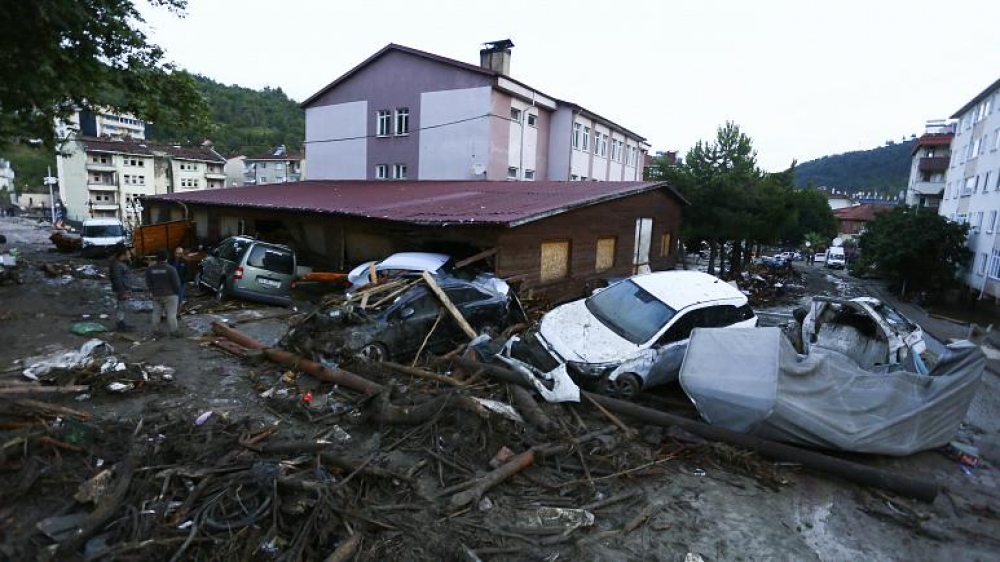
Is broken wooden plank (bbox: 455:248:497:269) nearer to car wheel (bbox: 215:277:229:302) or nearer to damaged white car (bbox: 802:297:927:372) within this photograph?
car wheel (bbox: 215:277:229:302)

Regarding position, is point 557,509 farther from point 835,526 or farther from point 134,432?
point 134,432

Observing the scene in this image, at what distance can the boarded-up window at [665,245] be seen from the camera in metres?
21.4

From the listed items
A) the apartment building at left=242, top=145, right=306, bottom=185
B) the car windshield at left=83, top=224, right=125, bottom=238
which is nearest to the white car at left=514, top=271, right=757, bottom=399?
the car windshield at left=83, top=224, right=125, bottom=238

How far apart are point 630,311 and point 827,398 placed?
323 cm

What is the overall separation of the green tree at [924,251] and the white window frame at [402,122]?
28638 millimetres

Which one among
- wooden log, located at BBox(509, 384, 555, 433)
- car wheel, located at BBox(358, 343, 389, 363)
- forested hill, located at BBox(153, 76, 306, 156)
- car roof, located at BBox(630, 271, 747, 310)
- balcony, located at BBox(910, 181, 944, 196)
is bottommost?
wooden log, located at BBox(509, 384, 555, 433)

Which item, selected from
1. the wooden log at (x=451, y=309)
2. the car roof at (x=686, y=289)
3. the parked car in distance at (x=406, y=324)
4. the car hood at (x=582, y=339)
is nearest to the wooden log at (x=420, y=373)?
the parked car in distance at (x=406, y=324)

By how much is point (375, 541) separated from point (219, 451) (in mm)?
2167

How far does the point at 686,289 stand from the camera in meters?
9.07

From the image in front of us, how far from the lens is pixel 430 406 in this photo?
6223 mm

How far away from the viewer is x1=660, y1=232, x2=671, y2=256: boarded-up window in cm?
2145

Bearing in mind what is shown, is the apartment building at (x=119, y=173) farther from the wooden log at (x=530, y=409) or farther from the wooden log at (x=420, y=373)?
the wooden log at (x=530, y=409)

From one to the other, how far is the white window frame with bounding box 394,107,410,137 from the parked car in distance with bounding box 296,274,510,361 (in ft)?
55.8

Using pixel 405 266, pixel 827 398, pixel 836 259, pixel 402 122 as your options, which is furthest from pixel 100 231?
pixel 836 259
